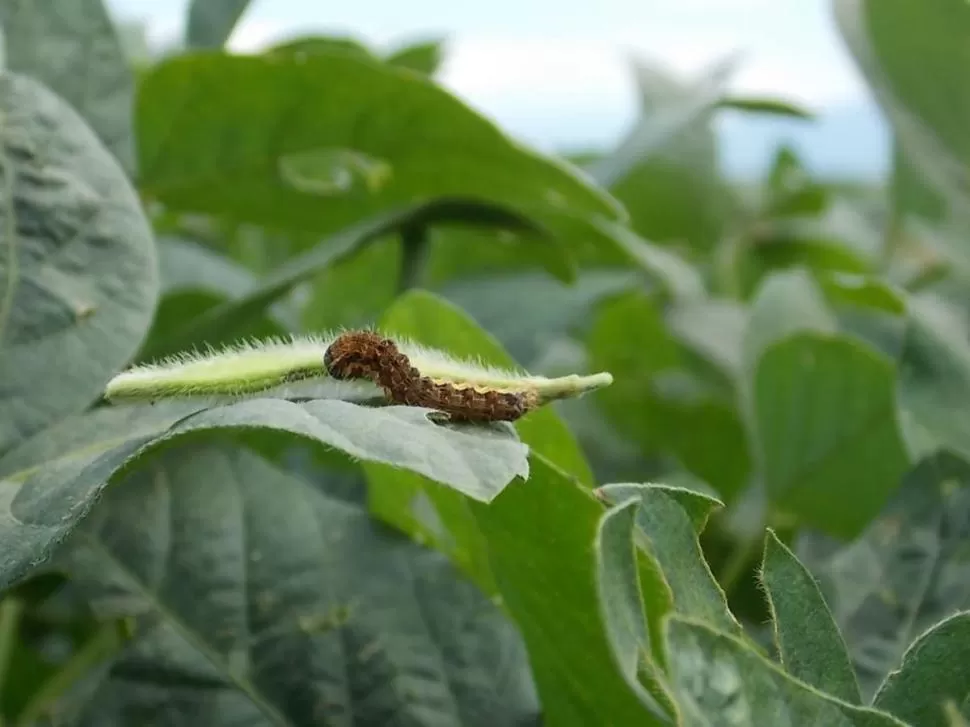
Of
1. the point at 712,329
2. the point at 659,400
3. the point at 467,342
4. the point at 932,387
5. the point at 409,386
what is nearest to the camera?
the point at 409,386

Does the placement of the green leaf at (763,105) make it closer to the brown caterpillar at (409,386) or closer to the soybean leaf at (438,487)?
the soybean leaf at (438,487)

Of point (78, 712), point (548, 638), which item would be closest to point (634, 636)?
point (548, 638)

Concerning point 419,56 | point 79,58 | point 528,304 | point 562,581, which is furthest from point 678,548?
point 419,56

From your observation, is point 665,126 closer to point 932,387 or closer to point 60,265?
point 932,387

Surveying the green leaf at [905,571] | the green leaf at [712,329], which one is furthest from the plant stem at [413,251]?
the green leaf at [905,571]

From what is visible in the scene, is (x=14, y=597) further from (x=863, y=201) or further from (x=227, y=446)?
(x=863, y=201)
